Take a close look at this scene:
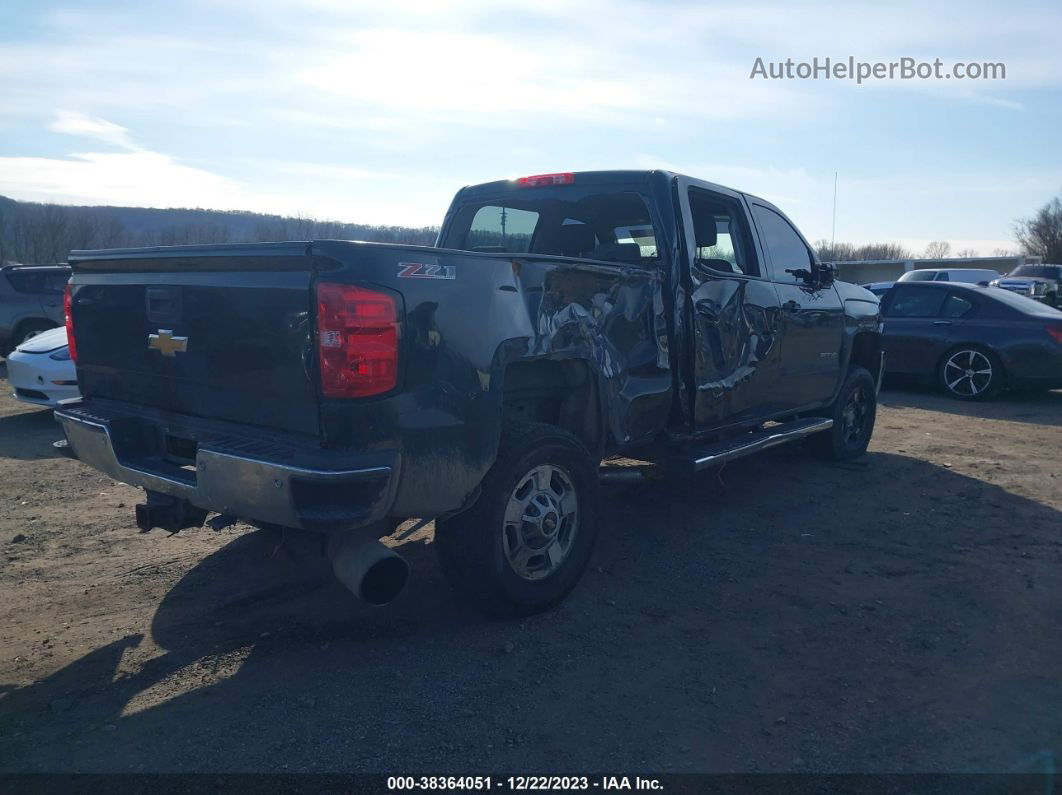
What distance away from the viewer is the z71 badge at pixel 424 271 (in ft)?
10.6

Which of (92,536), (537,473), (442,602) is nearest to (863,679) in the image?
(537,473)

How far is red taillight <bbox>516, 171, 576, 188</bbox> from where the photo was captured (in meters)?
5.35

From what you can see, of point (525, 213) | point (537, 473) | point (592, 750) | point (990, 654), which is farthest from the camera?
point (525, 213)

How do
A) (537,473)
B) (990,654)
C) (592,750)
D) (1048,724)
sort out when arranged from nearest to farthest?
(592,750), (1048,724), (990,654), (537,473)

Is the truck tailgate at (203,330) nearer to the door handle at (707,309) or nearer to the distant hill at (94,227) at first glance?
the door handle at (707,309)

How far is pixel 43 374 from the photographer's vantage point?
337 inches

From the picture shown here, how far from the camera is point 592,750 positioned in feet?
9.59

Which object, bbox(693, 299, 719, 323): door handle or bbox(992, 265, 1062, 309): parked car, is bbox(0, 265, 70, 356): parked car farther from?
bbox(992, 265, 1062, 309): parked car

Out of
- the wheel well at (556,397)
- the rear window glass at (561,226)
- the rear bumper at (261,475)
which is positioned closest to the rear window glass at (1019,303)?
the rear window glass at (561,226)

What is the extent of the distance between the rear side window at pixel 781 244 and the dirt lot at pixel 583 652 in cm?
168

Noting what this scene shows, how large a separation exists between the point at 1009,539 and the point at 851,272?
153 ft

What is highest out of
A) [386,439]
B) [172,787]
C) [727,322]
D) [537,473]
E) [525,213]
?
[525,213]

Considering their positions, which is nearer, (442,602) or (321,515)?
(321,515)

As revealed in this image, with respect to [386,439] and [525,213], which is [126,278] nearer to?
[386,439]
